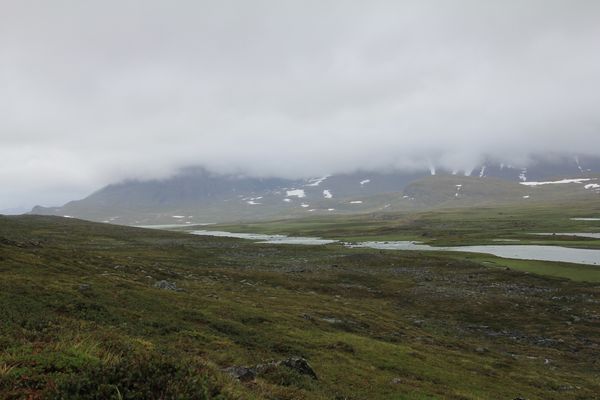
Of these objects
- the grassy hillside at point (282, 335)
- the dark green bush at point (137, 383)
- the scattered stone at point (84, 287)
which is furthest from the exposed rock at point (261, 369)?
the scattered stone at point (84, 287)

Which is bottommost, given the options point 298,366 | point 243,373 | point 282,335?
point 282,335

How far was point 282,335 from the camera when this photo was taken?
29.4 m

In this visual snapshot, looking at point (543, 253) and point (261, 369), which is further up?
point (261, 369)

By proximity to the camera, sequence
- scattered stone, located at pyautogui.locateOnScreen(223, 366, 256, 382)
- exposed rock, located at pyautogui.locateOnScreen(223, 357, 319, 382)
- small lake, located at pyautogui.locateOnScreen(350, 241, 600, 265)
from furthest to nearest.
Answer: small lake, located at pyautogui.locateOnScreen(350, 241, 600, 265), exposed rock, located at pyautogui.locateOnScreen(223, 357, 319, 382), scattered stone, located at pyautogui.locateOnScreen(223, 366, 256, 382)

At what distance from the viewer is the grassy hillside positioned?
1048cm

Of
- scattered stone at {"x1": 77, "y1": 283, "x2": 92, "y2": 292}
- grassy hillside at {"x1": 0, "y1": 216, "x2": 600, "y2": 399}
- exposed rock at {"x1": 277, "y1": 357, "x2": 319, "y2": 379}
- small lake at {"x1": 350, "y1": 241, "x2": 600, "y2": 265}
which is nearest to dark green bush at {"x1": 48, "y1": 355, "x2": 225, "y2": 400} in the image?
grassy hillside at {"x1": 0, "y1": 216, "x2": 600, "y2": 399}

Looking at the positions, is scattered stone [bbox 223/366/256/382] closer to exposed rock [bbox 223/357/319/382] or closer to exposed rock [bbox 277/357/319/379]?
exposed rock [bbox 223/357/319/382]

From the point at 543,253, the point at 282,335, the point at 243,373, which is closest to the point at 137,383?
the point at 243,373

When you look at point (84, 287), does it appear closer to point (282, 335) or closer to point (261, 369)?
point (282, 335)

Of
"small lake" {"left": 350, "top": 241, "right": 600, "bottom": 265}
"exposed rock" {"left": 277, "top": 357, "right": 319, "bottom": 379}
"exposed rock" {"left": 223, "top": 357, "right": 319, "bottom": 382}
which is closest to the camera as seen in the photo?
"exposed rock" {"left": 223, "top": 357, "right": 319, "bottom": 382}

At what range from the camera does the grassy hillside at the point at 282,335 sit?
34.4 feet

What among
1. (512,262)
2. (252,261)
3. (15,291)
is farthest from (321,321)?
(512,262)

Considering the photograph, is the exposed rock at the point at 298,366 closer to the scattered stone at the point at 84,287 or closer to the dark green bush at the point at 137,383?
the dark green bush at the point at 137,383

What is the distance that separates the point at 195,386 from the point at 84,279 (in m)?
29.3
